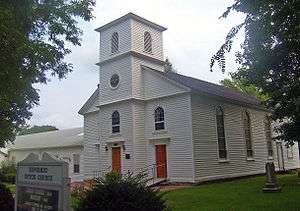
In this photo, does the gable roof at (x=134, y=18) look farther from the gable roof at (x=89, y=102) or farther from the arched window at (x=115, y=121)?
the arched window at (x=115, y=121)

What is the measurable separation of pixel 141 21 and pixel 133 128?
8.82 meters

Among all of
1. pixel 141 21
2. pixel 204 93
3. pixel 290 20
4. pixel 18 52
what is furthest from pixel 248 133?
pixel 290 20

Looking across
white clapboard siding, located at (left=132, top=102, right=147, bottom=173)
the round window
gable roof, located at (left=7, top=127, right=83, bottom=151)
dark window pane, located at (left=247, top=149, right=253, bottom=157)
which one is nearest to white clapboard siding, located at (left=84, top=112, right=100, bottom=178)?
gable roof, located at (left=7, top=127, right=83, bottom=151)

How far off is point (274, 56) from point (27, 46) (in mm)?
13558

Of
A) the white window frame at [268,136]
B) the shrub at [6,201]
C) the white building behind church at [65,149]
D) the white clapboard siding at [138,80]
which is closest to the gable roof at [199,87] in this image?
the white clapboard siding at [138,80]

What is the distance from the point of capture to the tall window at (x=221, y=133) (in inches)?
1185

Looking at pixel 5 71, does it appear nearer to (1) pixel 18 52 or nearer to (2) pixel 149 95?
(1) pixel 18 52

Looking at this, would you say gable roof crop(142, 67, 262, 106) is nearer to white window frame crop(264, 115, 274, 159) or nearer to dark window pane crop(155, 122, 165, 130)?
white window frame crop(264, 115, 274, 159)

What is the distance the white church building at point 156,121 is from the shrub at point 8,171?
32.6 feet

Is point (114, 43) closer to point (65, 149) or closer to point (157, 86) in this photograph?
point (157, 86)

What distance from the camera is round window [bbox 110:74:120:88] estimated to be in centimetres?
3129

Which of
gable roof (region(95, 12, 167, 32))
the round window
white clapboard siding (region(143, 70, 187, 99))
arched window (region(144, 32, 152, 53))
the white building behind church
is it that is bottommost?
the white building behind church

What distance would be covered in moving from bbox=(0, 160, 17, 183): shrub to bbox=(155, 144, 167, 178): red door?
18.0 metres

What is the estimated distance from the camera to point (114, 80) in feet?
104
